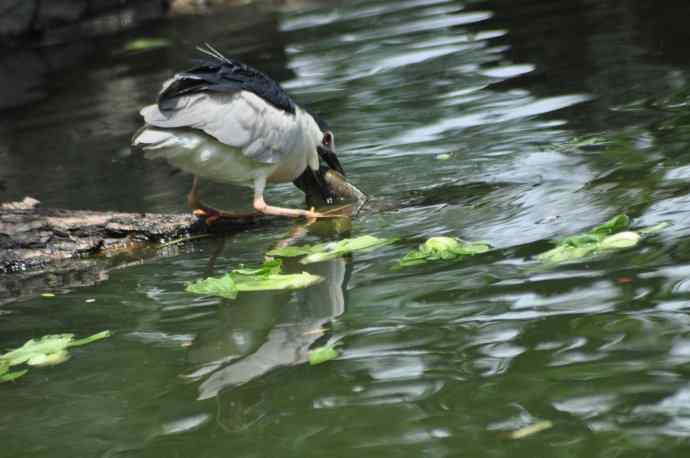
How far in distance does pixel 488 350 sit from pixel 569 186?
2.18m

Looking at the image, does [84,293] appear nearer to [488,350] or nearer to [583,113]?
[488,350]

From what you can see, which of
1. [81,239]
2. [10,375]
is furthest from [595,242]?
[81,239]

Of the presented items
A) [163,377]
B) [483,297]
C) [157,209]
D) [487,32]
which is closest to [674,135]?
[483,297]

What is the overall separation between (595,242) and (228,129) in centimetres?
200

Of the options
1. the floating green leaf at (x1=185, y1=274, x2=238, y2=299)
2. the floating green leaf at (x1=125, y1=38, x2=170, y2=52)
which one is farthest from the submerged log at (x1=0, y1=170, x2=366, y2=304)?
the floating green leaf at (x1=125, y1=38, x2=170, y2=52)

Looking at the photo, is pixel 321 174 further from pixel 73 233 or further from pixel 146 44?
pixel 146 44

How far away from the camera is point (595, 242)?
181 inches

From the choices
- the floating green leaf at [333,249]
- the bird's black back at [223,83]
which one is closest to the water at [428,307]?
the floating green leaf at [333,249]

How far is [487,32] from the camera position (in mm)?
11352

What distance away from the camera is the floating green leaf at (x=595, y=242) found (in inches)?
178

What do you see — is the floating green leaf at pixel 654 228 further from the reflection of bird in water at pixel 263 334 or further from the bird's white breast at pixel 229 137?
the bird's white breast at pixel 229 137

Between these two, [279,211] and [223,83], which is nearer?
[223,83]

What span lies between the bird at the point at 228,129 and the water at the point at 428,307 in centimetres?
41

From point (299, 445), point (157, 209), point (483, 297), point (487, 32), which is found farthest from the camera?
point (487, 32)
